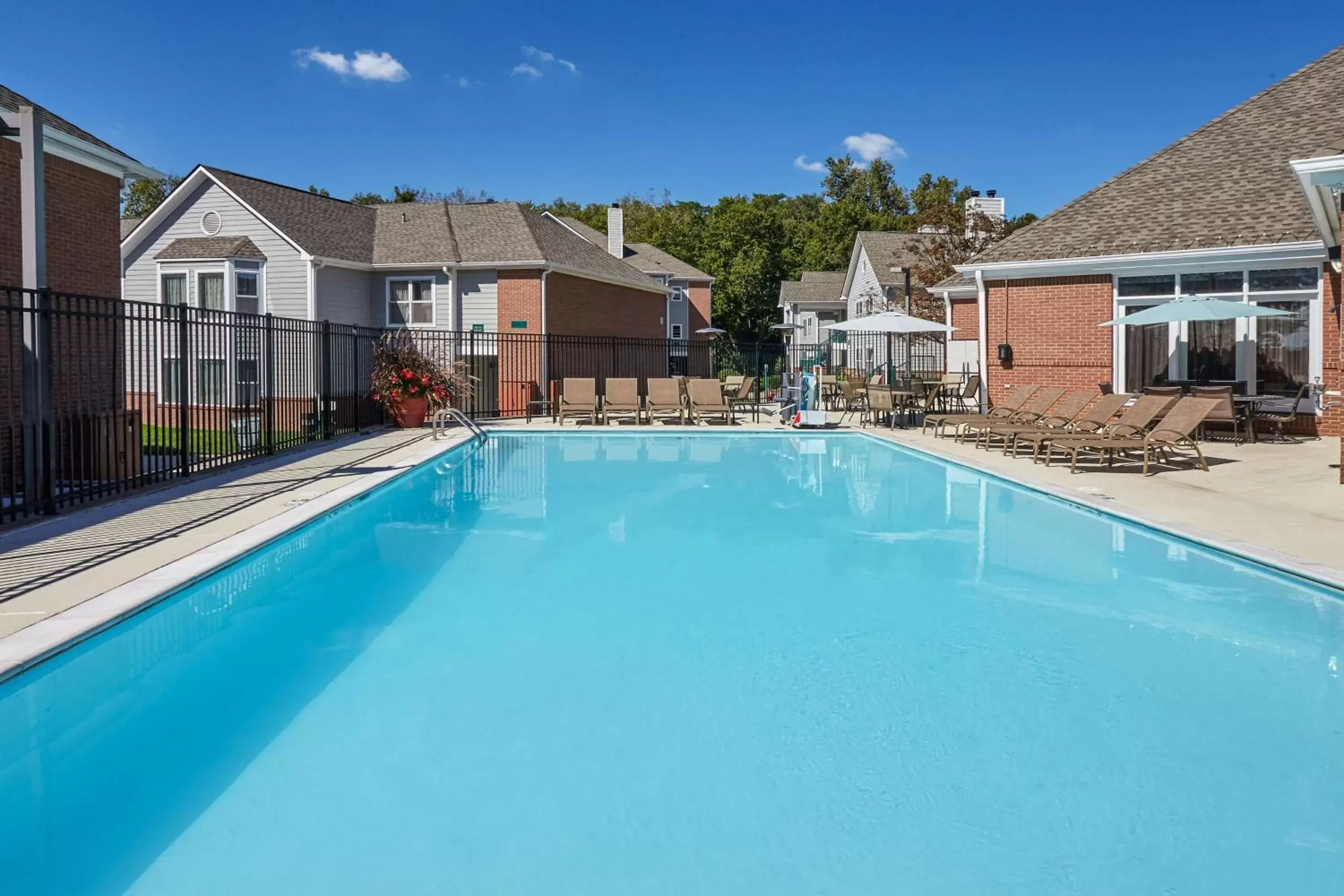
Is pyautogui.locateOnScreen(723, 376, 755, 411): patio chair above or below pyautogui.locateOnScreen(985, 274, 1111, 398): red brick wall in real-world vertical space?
below

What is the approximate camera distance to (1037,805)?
378 centimetres

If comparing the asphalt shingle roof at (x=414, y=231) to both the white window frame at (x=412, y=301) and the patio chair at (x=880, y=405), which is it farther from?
the patio chair at (x=880, y=405)

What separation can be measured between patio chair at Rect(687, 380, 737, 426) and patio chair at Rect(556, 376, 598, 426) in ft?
6.92

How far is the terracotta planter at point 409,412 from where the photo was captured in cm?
2003

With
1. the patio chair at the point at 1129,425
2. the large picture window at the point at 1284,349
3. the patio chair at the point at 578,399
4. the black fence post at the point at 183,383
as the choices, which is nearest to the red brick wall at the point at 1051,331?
the large picture window at the point at 1284,349

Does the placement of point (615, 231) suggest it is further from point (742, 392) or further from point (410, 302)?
point (742, 392)

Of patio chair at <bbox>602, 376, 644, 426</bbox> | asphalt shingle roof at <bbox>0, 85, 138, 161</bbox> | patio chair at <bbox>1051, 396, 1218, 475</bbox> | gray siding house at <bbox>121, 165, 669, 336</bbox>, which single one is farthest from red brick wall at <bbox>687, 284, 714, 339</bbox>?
asphalt shingle roof at <bbox>0, 85, 138, 161</bbox>

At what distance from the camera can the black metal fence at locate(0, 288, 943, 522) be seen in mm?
8914

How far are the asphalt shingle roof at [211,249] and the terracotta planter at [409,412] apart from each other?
6.95 metres

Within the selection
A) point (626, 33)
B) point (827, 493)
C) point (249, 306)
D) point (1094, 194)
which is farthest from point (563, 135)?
point (827, 493)

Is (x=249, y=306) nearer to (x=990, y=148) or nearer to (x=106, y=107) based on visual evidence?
(x=106, y=107)

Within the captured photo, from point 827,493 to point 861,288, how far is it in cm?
3559

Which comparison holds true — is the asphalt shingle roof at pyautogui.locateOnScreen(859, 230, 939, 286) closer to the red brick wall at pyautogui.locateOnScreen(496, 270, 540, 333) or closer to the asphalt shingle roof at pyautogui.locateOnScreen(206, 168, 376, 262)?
the red brick wall at pyautogui.locateOnScreen(496, 270, 540, 333)

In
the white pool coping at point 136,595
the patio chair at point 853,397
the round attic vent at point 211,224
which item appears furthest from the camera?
the round attic vent at point 211,224
